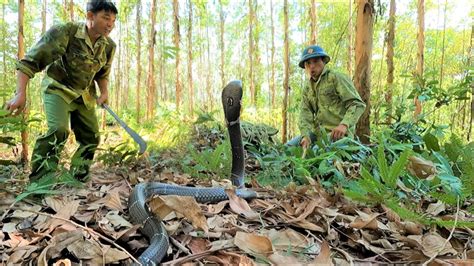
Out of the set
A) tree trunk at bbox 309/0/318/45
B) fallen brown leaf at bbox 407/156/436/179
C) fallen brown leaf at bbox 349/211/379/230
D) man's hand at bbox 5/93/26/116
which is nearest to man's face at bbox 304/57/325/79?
fallen brown leaf at bbox 407/156/436/179

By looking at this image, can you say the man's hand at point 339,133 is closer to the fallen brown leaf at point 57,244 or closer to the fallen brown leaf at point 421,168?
the fallen brown leaf at point 421,168

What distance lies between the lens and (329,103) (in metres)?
4.88

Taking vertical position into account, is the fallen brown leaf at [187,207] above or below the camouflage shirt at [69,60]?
below

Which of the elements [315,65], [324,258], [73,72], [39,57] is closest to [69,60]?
[73,72]

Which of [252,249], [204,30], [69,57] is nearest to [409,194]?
[252,249]

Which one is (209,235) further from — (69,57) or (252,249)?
(69,57)

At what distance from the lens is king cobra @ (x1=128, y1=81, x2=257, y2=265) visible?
1217 millimetres

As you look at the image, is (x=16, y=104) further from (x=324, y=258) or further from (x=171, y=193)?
(x=324, y=258)

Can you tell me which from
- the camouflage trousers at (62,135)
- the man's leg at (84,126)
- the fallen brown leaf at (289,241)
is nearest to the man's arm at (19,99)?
the camouflage trousers at (62,135)

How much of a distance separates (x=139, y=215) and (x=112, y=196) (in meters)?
0.39

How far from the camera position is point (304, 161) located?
106 inches

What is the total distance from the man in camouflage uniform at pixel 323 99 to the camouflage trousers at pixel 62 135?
2.34 metres

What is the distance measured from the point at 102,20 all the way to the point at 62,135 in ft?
3.34

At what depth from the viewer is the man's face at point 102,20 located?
318cm
